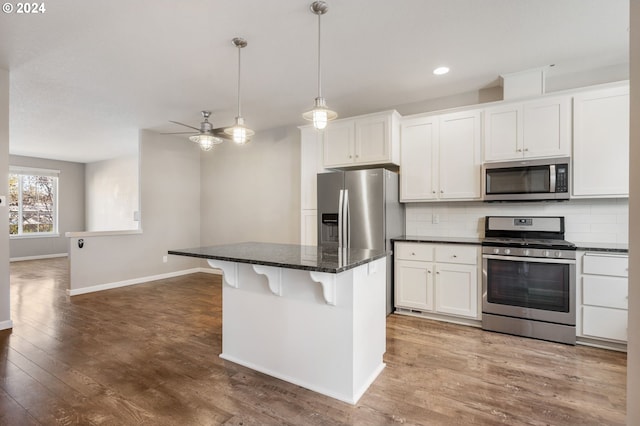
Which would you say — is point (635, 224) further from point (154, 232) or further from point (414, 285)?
point (154, 232)

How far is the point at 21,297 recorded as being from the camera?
4.34 metres

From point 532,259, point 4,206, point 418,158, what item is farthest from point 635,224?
point 4,206

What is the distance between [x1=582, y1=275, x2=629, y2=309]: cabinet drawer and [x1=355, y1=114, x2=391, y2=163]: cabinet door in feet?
7.16

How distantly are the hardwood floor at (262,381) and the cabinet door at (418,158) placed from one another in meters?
1.47

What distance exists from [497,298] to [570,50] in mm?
2342

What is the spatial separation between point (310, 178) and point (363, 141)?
0.87m

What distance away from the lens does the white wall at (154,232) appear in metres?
4.72

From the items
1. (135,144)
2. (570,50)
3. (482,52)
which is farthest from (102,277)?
(570,50)

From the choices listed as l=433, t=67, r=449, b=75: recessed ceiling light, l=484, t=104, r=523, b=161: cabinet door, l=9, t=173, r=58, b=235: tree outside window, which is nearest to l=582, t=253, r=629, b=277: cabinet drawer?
l=484, t=104, r=523, b=161: cabinet door

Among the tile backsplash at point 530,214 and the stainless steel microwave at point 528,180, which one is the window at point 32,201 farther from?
the stainless steel microwave at point 528,180

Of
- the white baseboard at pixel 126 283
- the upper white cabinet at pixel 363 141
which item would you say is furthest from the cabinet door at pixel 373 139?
the white baseboard at pixel 126 283

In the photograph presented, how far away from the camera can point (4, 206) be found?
3195 millimetres

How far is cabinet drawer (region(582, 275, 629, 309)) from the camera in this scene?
2.63 m

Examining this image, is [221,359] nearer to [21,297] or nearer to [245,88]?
[245,88]
